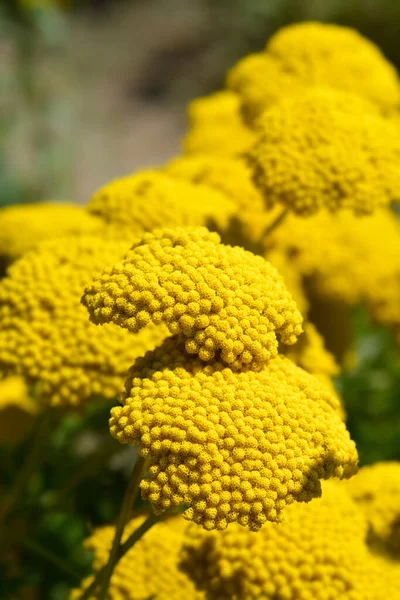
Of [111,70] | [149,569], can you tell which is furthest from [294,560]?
[111,70]

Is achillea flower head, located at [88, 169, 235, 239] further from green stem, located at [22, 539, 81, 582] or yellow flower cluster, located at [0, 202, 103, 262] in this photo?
green stem, located at [22, 539, 81, 582]

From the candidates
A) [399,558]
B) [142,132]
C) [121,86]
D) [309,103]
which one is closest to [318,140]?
[309,103]

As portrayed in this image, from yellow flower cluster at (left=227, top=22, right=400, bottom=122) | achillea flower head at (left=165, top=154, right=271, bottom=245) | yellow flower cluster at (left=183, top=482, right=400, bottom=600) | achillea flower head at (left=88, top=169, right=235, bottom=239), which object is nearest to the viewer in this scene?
yellow flower cluster at (left=183, top=482, right=400, bottom=600)

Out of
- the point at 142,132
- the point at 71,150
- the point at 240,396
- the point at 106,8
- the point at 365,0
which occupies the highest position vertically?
the point at 365,0

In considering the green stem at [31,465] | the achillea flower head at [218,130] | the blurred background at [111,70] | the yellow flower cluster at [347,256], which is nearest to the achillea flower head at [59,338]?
the green stem at [31,465]

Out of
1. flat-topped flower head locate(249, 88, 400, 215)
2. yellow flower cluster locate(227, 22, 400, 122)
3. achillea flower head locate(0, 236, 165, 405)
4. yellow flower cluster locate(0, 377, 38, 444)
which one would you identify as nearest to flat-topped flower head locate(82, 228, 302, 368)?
achillea flower head locate(0, 236, 165, 405)

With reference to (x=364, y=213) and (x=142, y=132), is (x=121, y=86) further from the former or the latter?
(x=364, y=213)

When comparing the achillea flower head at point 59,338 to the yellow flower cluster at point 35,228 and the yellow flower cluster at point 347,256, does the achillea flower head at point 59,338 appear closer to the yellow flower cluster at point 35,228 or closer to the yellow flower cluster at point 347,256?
the yellow flower cluster at point 35,228
